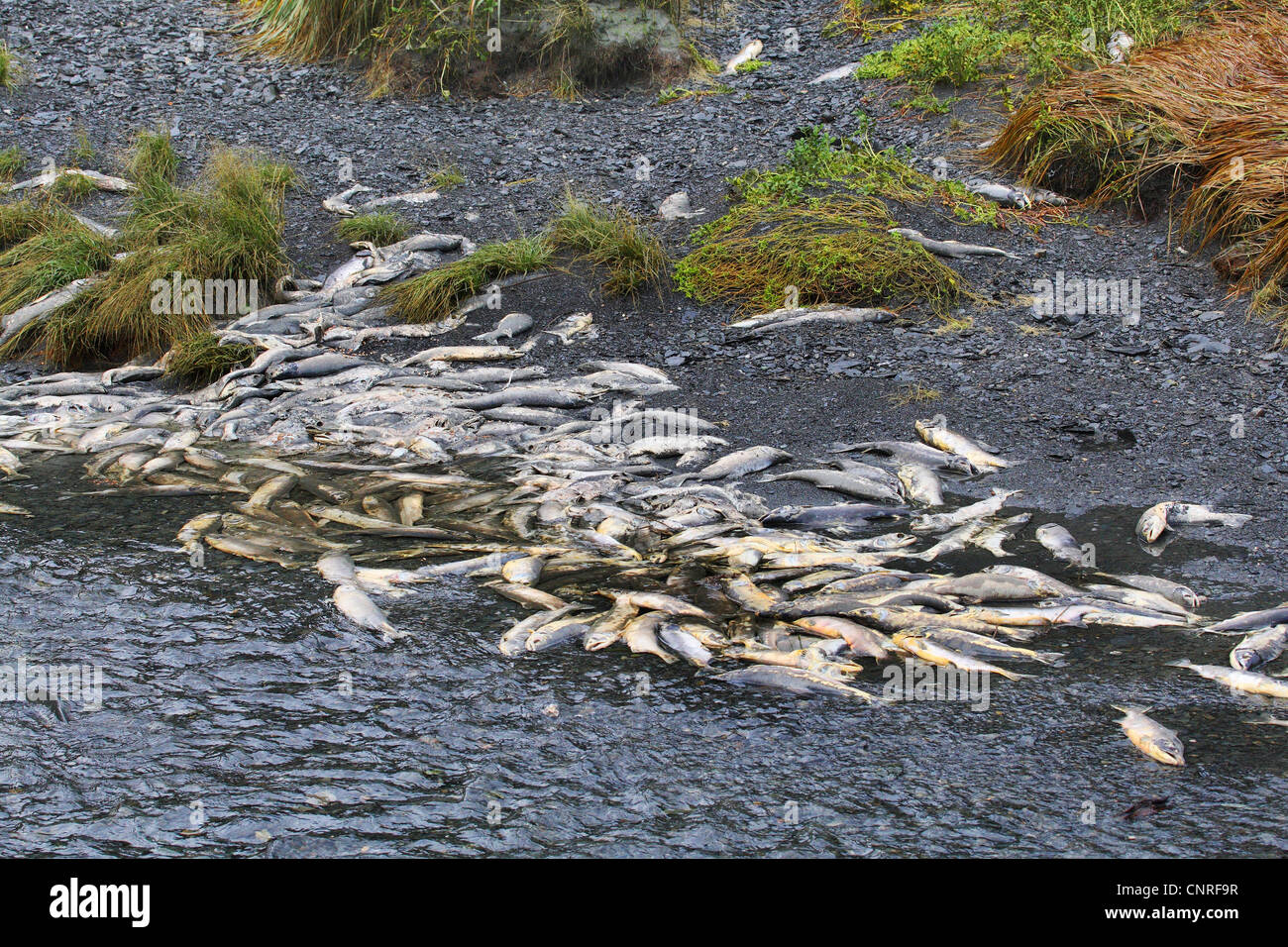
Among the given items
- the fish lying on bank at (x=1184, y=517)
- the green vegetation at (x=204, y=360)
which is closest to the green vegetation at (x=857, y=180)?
the fish lying on bank at (x=1184, y=517)

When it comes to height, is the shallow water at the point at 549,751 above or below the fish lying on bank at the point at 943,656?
below

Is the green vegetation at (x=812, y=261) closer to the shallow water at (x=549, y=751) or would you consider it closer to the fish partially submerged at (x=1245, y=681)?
the shallow water at (x=549, y=751)

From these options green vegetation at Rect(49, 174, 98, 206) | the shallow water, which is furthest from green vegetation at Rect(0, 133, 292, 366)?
the shallow water

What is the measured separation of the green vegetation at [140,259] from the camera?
7.79 meters

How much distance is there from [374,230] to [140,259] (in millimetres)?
1766

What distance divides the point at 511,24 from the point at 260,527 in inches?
302

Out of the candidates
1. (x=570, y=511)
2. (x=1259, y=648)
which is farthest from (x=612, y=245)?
(x=1259, y=648)

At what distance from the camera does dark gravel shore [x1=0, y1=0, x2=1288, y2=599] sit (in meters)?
5.82

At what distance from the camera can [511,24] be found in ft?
36.4

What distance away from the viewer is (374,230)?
8758mm

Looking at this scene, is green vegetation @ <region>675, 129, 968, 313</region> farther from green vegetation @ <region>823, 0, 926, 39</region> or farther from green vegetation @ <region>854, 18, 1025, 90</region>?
green vegetation @ <region>823, 0, 926, 39</region>

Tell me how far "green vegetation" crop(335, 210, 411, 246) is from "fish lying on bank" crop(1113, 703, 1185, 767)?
6.90m

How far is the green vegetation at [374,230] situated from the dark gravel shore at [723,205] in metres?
0.29
